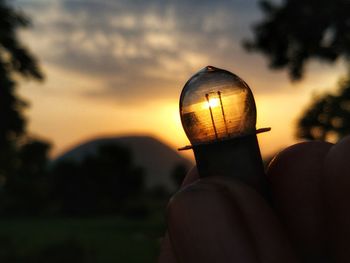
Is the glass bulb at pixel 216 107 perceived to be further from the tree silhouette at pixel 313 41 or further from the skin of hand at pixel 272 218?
the tree silhouette at pixel 313 41

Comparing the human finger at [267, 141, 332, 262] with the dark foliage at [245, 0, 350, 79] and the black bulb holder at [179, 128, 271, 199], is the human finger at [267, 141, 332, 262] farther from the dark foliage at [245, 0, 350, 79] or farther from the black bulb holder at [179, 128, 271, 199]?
the dark foliage at [245, 0, 350, 79]

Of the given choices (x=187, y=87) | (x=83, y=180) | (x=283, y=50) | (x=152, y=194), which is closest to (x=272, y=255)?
(x=187, y=87)

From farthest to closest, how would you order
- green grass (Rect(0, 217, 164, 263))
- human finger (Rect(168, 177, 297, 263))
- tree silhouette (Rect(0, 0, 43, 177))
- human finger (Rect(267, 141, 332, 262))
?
1. green grass (Rect(0, 217, 164, 263))
2. tree silhouette (Rect(0, 0, 43, 177))
3. human finger (Rect(267, 141, 332, 262))
4. human finger (Rect(168, 177, 297, 263))

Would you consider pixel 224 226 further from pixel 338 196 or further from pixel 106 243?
pixel 106 243

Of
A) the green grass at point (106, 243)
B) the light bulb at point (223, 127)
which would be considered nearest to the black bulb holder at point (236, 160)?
the light bulb at point (223, 127)

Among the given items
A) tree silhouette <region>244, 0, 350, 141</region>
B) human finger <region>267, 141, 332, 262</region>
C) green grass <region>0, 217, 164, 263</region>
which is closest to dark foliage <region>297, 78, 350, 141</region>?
tree silhouette <region>244, 0, 350, 141</region>

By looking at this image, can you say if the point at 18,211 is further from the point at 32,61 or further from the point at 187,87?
the point at 187,87
